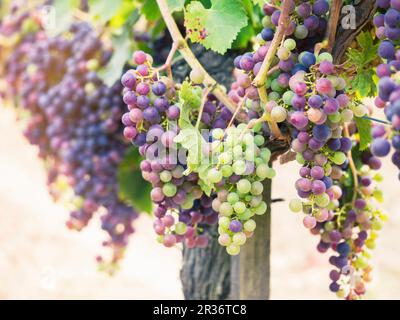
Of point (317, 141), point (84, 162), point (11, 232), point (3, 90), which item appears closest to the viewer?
point (317, 141)

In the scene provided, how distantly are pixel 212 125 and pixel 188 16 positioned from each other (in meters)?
0.15

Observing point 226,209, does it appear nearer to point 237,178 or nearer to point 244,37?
point 237,178

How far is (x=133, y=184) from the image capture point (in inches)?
47.8

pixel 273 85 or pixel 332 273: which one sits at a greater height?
pixel 273 85

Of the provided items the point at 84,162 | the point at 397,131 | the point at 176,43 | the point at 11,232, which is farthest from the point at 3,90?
the point at 11,232

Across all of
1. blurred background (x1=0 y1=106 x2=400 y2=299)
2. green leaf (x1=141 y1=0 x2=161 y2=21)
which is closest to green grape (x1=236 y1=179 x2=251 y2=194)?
green leaf (x1=141 y1=0 x2=161 y2=21)

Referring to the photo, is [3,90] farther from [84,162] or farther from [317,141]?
[317,141]

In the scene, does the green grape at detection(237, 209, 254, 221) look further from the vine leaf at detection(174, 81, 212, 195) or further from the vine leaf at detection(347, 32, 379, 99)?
the vine leaf at detection(347, 32, 379, 99)

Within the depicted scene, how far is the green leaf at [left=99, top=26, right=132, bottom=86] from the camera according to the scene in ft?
3.52

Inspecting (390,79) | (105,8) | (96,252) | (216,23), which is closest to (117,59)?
(105,8)

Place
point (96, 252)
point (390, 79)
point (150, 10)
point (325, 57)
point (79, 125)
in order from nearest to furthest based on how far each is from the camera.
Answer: point (390, 79)
point (325, 57)
point (150, 10)
point (79, 125)
point (96, 252)

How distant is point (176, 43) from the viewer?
733 millimetres

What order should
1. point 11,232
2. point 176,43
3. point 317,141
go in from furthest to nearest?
point 11,232
point 176,43
point 317,141

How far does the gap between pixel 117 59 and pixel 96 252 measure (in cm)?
254
